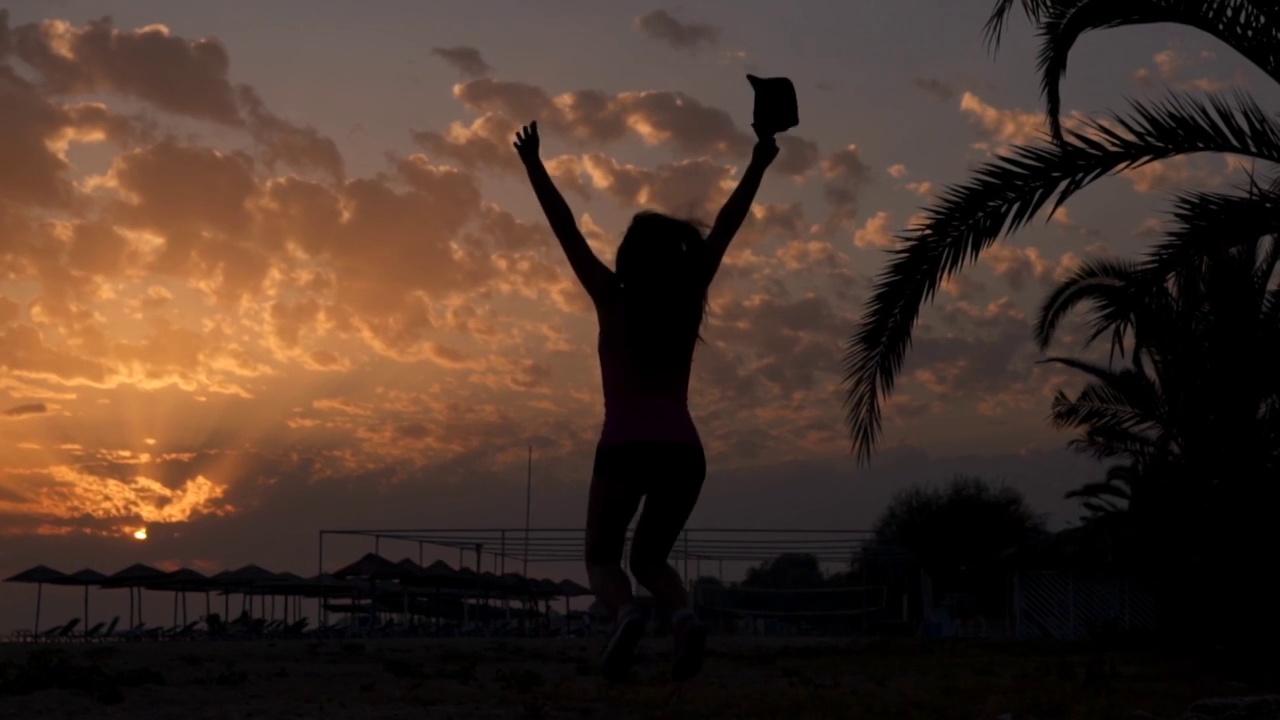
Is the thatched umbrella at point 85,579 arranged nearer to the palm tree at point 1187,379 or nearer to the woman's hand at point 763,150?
the palm tree at point 1187,379

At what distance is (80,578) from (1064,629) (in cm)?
3264

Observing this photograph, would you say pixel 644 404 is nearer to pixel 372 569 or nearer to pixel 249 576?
pixel 372 569

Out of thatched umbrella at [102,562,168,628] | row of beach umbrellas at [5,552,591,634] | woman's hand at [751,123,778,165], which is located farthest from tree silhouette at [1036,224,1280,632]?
thatched umbrella at [102,562,168,628]

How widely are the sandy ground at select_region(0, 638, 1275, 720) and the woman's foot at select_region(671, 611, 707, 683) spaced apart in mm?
2692

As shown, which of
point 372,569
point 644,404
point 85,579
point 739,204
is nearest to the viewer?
point 644,404

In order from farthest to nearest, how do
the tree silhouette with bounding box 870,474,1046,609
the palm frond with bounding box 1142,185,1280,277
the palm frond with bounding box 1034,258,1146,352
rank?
1. the tree silhouette with bounding box 870,474,1046,609
2. the palm frond with bounding box 1034,258,1146,352
3. the palm frond with bounding box 1142,185,1280,277

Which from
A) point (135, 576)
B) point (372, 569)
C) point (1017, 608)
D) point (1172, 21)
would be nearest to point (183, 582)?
point (135, 576)

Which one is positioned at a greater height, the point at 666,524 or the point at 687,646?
the point at 666,524

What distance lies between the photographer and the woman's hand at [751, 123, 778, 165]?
414cm

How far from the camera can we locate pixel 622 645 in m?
3.74

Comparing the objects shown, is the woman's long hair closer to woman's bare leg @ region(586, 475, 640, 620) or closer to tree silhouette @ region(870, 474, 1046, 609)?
woman's bare leg @ region(586, 475, 640, 620)

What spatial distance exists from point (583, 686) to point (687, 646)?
10.9 m

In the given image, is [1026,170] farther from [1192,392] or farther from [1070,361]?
[1070,361]

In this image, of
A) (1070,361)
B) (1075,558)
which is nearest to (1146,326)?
(1070,361)
